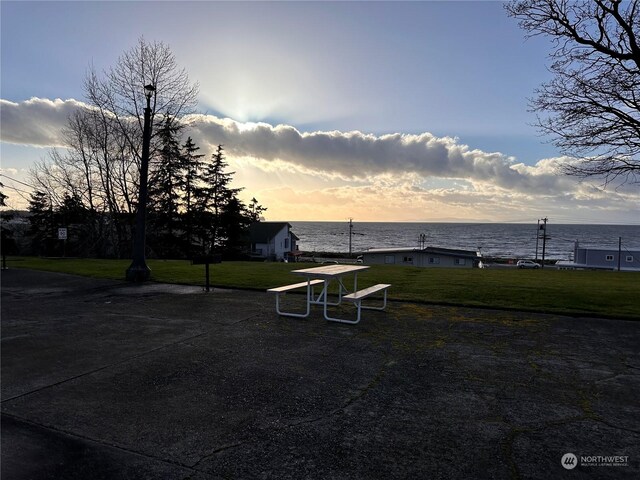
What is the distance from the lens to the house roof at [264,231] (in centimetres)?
5781

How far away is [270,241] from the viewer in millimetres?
57719

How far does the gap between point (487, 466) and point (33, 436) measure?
3401 mm

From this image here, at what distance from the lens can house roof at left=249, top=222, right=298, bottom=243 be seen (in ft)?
190

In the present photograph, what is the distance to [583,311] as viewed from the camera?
7.98m

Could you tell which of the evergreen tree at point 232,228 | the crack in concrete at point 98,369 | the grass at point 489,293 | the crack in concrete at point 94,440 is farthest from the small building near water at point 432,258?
the crack in concrete at point 94,440

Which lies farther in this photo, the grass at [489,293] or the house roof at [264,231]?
the house roof at [264,231]

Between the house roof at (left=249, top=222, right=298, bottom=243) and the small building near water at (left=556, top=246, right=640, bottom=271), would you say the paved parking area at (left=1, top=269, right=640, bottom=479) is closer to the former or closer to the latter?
the house roof at (left=249, top=222, right=298, bottom=243)

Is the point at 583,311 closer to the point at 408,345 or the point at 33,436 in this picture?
the point at 408,345

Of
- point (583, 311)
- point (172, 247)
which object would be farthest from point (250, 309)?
point (172, 247)

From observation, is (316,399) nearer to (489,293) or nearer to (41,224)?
(489,293)

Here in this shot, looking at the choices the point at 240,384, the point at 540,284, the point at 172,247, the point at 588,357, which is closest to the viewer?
the point at 240,384

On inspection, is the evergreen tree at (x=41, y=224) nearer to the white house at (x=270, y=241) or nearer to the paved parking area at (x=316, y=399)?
the white house at (x=270, y=241)

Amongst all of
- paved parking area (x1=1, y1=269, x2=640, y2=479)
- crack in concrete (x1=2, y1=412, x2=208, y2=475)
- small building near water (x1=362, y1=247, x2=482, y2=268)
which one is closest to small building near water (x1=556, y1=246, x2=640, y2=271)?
small building near water (x1=362, y1=247, x2=482, y2=268)

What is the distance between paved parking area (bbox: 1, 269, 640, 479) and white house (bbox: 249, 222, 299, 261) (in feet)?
165
